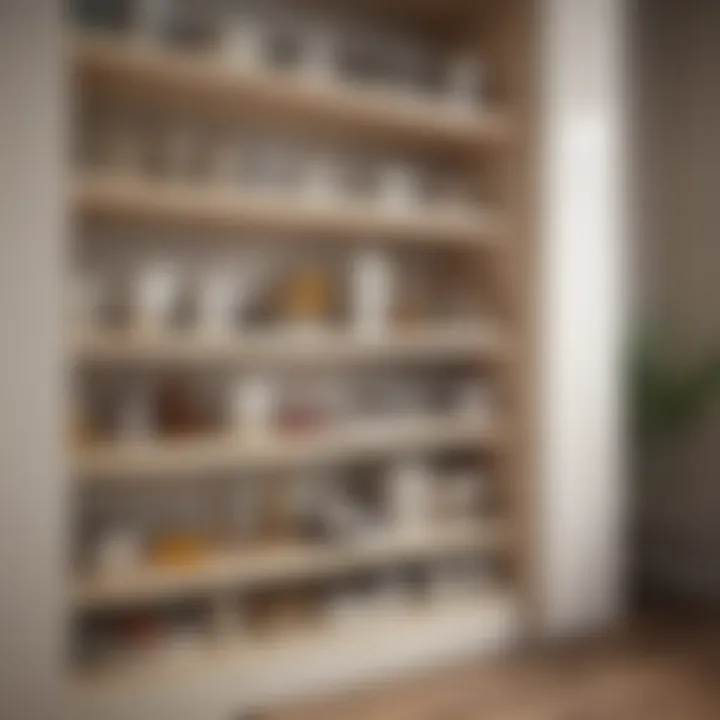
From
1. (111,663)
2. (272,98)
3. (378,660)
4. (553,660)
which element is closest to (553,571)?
(553,660)

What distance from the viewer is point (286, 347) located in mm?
2119

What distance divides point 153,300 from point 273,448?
0.46 metres

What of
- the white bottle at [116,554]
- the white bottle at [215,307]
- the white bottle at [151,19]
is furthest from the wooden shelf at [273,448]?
the white bottle at [151,19]

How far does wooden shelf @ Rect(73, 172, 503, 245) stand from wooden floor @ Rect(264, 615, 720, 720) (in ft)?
3.86

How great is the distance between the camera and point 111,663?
1901 mm

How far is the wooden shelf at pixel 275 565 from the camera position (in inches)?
76.0

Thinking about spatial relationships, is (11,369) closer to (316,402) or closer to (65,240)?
(65,240)

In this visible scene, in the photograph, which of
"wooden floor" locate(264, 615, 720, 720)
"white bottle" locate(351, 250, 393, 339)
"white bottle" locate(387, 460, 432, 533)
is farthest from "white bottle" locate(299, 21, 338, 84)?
"wooden floor" locate(264, 615, 720, 720)

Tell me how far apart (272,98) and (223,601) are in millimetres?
1278

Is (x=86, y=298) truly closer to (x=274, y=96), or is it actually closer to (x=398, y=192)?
(x=274, y=96)

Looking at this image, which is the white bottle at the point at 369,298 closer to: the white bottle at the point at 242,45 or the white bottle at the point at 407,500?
the white bottle at the point at 407,500

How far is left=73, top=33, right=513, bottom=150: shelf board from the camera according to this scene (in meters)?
1.89

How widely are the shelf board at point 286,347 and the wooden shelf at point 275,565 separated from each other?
495mm

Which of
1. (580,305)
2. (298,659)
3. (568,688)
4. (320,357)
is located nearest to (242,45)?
(320,357)
